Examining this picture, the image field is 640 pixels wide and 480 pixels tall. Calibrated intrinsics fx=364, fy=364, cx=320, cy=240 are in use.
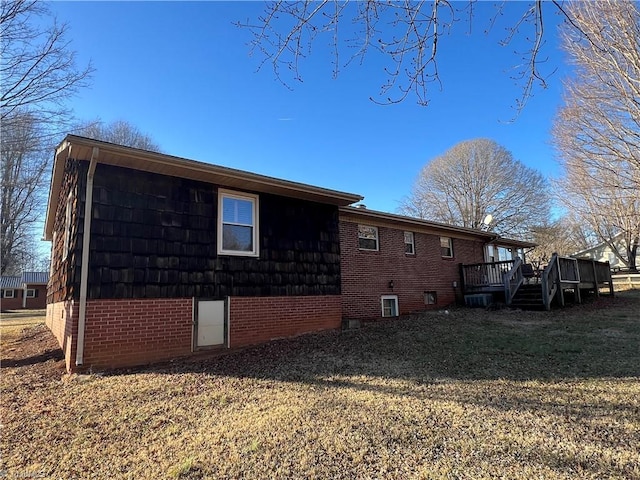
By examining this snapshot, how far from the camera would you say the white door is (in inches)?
290

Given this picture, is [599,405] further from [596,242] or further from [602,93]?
[596,242]

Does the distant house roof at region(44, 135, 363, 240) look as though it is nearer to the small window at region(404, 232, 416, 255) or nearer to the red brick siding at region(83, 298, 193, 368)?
the red brick siding at region(83, 298, 193, 368)

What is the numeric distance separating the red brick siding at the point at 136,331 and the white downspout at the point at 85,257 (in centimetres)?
8

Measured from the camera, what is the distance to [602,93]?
39.0ft

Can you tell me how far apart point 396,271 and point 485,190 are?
21.7 metres

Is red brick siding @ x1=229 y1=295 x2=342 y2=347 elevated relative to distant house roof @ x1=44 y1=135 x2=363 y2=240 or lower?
lower

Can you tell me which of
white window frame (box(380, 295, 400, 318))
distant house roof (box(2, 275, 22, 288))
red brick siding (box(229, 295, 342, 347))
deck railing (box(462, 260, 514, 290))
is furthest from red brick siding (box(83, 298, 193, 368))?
distant house roof (box(2, 275, 22, 288))

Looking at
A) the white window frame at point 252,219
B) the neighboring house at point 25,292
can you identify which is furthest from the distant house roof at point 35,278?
the white window frame at point 252,219

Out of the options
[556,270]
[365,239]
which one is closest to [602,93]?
[556,270]

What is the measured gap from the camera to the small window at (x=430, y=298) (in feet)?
44.4

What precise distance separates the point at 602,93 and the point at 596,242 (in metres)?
30.8

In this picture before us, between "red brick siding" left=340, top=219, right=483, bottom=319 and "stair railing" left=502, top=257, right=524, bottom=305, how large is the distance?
1.87m

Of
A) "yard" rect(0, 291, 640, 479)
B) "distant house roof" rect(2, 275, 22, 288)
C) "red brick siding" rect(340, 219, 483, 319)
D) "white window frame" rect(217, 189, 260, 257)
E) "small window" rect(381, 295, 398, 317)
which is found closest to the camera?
"yard" rect(0, 291, 640, 479)

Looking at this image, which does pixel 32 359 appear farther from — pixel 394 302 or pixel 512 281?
pixel 512 281
